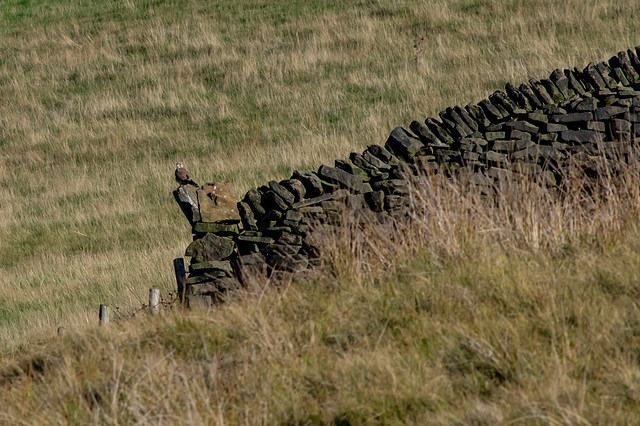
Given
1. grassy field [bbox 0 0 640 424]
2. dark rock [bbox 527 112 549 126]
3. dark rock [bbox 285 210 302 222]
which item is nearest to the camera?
grassy field [bbox 0 0 640 424]

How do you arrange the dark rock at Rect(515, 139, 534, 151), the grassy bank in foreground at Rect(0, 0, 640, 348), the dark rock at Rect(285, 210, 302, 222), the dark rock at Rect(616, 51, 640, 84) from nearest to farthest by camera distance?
the dark rock at Rect(285, 210, 302, 222), the dark rock at Rect(515, 139, 534, 151), the dark rock at Rect(616, 51, 640, 84), the grassy bank in foreground at Rect(0, 0, 640, 348)

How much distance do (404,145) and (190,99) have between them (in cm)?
1163

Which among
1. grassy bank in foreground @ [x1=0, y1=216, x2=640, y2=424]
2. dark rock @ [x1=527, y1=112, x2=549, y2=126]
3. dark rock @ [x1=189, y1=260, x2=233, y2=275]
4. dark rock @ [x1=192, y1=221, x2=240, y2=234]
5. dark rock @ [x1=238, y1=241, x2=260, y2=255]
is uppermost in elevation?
dark rock @ [x1=527, y1=112, x2=549, y2=126]

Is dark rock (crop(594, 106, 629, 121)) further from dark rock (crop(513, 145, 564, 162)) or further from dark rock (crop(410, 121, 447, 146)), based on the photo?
dark rock (crop(410, 121, 447, 146))

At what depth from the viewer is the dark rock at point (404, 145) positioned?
21.3ft

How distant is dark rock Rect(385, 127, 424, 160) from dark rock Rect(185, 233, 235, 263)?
1.76 meters

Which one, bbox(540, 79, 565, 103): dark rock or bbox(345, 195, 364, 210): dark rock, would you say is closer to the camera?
bbox(345, 195, 364, 210): dark rock

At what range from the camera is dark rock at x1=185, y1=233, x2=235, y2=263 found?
251 inches

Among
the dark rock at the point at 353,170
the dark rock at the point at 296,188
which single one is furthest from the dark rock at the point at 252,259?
the dark rock at the point at 353,170

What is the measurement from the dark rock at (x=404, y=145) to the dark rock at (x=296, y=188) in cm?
96

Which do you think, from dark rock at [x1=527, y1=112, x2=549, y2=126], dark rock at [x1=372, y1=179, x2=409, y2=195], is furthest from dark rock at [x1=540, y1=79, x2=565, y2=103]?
dark rock at [x1=372, y1=179, x2=409, y2=195]

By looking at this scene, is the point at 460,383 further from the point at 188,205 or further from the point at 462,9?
the point at 462,9

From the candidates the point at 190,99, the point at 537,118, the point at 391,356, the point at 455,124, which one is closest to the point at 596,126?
the point at 537,118

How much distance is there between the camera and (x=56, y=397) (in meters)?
3.97
